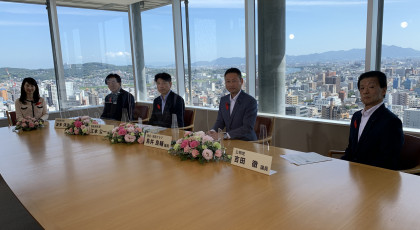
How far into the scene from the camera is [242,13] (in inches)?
180

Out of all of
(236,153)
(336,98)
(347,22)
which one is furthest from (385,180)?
Answer: (347,22)

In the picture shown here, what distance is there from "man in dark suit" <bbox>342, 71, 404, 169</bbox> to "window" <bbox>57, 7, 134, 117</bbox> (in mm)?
4931

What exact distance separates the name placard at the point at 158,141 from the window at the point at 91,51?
12.5 feet

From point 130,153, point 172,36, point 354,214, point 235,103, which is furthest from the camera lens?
point 172,36

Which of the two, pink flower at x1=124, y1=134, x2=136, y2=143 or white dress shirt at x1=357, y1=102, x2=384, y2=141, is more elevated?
white dress shirt at x1=357, y1=102, x2=384, y2=141

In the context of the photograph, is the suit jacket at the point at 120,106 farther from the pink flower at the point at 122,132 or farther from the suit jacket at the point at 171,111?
the pink flower at the point at 122,132

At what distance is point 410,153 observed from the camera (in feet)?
7.11

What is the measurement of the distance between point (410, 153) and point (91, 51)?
6122 mm

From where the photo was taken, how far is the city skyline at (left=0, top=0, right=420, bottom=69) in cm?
342

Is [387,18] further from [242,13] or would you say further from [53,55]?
[53,55]

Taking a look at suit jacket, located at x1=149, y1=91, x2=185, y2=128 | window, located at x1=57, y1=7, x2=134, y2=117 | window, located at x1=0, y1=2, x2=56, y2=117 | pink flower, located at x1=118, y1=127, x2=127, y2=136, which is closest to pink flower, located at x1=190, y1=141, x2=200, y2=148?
pink flower, located at x1=118, y1=127, x2=127, y2=136

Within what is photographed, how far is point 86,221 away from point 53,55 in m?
5.56

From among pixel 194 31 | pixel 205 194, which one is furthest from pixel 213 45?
pixel 205 194

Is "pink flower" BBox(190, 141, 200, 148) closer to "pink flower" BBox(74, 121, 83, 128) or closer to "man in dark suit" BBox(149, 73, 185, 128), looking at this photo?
"pink flower" BBox(74, 121, 83, 128)
